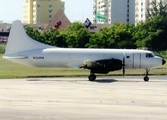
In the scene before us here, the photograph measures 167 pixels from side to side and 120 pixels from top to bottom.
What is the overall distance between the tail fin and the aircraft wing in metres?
3.91

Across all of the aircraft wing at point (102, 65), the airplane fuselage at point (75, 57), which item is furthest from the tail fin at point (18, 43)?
the aircraft wing at point (102, 65)

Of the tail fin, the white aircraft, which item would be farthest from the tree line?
the tail fin

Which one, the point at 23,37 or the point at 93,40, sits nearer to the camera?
the point at 23,37

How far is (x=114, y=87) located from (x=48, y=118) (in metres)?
15.0

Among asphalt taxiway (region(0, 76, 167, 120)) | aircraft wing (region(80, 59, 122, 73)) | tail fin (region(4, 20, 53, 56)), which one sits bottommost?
asphalt taxiway (region(0, 76, 167, 120))

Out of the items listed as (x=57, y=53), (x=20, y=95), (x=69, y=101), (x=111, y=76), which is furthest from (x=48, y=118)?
(x=111, y=76)

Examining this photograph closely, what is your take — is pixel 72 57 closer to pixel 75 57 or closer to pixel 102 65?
pixel 75 57

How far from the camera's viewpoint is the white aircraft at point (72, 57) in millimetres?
42562

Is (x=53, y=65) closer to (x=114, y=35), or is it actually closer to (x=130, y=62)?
(x=130, y=62)

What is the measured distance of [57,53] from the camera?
4288cm

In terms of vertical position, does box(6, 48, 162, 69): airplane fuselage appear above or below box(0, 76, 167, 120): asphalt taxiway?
above

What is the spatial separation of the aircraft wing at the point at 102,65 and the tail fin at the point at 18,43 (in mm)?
3909

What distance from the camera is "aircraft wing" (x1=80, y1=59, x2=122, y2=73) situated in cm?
4209

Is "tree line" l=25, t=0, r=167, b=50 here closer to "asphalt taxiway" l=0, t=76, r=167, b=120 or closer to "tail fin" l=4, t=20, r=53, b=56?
"tail fin" l=4, t=20, r=53, b=56
